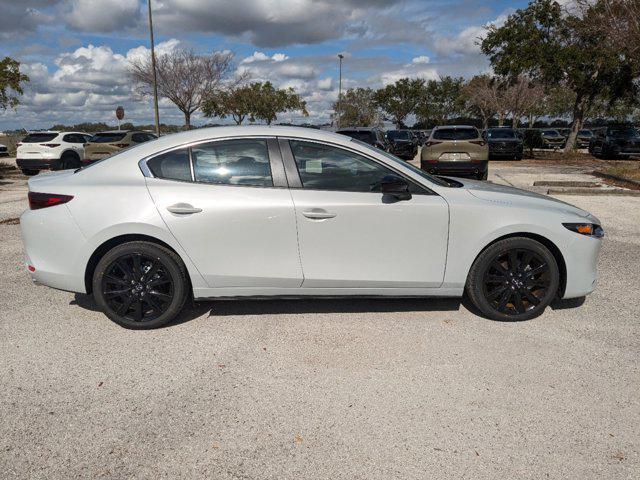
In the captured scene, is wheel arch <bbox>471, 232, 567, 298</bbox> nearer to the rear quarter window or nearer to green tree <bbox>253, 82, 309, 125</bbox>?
the rear quarter window

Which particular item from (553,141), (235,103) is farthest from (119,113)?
(553,141)

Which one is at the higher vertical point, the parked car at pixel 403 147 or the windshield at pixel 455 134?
the windshield at pixel 455 134

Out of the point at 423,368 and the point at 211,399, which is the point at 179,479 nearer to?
the point at 211,399

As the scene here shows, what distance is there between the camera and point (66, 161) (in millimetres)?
17359

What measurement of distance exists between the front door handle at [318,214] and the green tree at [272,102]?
44252mm

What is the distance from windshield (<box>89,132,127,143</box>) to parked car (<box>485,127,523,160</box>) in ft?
55.1

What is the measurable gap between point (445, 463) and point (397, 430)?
1.07 ft

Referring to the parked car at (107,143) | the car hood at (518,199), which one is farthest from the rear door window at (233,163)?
the parked car at (107,143)

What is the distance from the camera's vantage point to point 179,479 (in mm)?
2297

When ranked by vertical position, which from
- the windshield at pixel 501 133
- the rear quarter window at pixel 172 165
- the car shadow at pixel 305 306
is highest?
the rear quarter window at pixel 172 165

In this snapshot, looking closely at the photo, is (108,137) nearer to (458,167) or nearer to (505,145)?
(458,167)

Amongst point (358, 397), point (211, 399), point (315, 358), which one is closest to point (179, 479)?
point (211, 399)

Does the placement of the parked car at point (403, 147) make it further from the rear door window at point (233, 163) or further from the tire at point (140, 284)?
the tire at point (140, 284)

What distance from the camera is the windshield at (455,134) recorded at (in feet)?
44.8
